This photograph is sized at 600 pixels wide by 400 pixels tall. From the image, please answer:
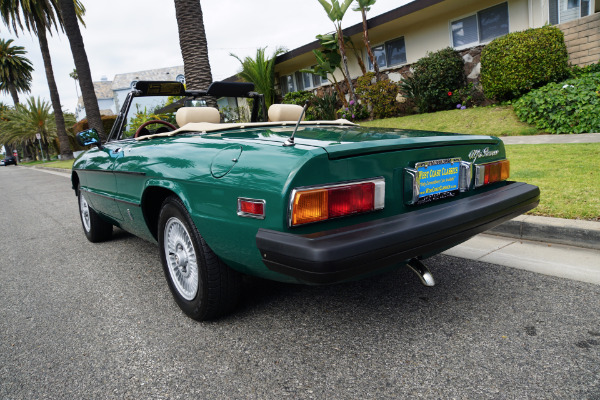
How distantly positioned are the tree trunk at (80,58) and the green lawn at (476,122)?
9.00m

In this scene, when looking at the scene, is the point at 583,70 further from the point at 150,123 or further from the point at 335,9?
the point at 150,123

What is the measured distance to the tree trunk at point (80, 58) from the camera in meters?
12.4

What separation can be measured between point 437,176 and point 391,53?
12.7 metres

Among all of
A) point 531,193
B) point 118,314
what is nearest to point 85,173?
point 118,314

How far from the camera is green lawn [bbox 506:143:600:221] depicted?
3463 millimetres

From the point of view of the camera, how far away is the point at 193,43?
7.26 m

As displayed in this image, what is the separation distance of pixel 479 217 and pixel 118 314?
86.4 inches

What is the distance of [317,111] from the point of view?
14906 millimetres

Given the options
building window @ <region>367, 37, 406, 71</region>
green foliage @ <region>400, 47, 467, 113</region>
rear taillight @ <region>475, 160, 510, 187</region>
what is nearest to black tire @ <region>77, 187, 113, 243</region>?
rear taillight @ <region>475, 160, 510, 187</region>

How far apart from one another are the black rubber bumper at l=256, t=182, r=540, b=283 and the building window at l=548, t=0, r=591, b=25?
33.6ft

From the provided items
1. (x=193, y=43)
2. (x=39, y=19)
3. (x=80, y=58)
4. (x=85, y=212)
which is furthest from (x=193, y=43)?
(x=39, y=19)

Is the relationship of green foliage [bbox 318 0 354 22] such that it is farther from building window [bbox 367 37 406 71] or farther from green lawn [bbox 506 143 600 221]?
green lawn [bbox 506 143 600 221]

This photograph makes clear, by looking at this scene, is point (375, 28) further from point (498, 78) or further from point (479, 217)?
point (479, 217)

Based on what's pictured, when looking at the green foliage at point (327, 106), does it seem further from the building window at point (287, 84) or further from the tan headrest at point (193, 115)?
the tan headrest at point (193, 115)
